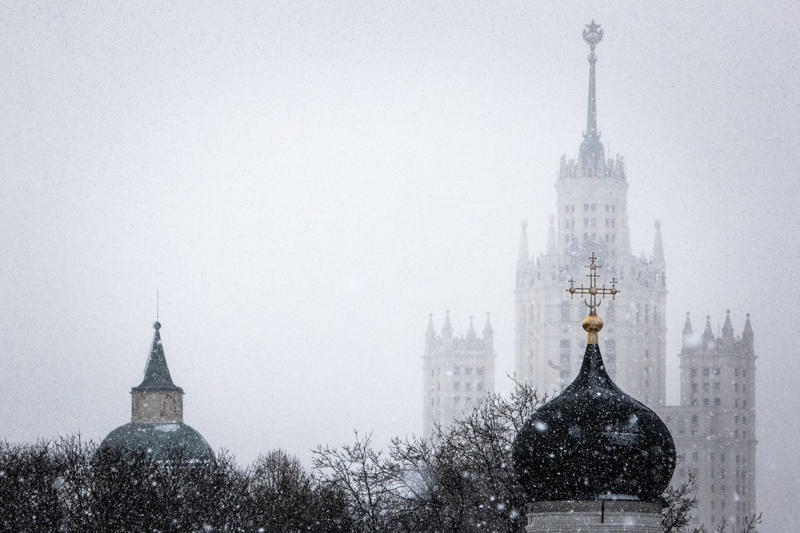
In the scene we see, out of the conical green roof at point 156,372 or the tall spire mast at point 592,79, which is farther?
the tall spire mast at point 592,79

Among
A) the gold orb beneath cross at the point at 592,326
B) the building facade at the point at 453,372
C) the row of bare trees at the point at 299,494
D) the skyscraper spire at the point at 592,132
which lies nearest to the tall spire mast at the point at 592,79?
the skyscraper spire at the point at 592,132

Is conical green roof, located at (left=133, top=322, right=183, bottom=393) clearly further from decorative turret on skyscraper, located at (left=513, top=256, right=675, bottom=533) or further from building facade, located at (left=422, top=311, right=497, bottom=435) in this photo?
building facade, located at (left=422, top=311, right=497, bottom=435)

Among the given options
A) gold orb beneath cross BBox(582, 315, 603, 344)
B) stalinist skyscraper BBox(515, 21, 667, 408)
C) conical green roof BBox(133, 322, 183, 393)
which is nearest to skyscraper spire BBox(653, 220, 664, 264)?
stalinist skyscraper BBox(515, 21, 667, 408)

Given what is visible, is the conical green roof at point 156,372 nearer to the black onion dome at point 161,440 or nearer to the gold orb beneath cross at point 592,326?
the black onion dome at point 161,440

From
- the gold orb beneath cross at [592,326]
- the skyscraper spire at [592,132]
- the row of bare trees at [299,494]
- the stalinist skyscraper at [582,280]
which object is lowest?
the row of bare trees at [299,494]

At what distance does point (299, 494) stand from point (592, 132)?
13329 centimetres

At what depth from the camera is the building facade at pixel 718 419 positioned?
6462 inches

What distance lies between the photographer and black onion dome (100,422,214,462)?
7667 cm

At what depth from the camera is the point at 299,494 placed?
195 ft

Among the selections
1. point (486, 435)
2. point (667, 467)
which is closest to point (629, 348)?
point (486, 435)

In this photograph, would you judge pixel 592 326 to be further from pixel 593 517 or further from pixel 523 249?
pixel 523 249

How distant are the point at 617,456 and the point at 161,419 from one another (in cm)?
5994

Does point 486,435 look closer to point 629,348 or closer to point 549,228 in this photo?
point 629,348

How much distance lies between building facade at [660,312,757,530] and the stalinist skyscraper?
4155 millimetres
